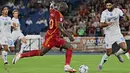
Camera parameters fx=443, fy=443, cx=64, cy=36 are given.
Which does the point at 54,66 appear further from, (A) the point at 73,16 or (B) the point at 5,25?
(A) the point at 73,16

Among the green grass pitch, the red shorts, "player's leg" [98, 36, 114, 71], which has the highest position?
the red shorts

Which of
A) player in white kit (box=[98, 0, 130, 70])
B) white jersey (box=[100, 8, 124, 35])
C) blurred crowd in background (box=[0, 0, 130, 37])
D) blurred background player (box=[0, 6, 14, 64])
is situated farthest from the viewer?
blurred crowd in background (box=[0, 0, 130, 37])

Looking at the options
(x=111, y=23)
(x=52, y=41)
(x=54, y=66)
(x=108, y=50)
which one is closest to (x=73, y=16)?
(x=54, y=66)

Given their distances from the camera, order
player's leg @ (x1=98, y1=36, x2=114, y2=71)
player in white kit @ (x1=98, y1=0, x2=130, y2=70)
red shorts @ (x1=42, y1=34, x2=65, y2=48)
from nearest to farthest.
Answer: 1. red shorts @ (x1=42, y1=34, x2=65, y2=48)
2. player in white kit @ (x1=98, y1=0, x2=130, y2=70)
3. player's leg @ (x1=98, y1=36, x2=114, y2=71)

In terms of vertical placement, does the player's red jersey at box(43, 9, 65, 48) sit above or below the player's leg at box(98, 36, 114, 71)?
above

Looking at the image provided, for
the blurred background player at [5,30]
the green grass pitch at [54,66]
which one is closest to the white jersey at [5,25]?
the blurred background player at [5,30]

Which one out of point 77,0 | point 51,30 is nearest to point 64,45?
point 51,30

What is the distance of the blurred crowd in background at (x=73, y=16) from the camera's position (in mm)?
31453

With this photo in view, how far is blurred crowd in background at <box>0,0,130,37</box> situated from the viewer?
31.5 meters

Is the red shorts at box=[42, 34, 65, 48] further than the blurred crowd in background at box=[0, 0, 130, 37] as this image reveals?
No

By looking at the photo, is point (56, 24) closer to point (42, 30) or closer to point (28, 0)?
point (42, 30)

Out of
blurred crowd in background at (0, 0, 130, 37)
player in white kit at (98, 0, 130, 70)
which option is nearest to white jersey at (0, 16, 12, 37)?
player in white kit at (98, 0, 130, 70)

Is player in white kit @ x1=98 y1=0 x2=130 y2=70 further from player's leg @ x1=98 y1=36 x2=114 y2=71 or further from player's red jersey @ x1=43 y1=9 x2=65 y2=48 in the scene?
player's red jersey @ x1=43 y1=9 x2=65 y2=48

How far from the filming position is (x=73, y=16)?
34.1m
